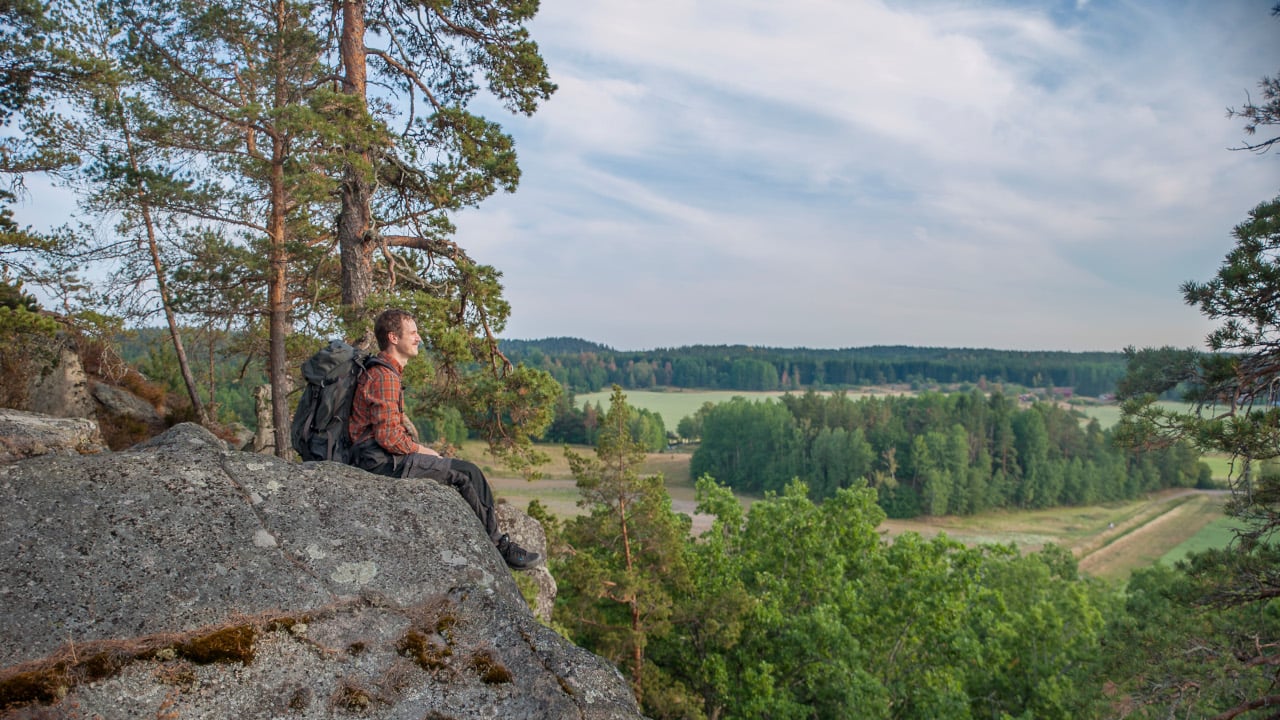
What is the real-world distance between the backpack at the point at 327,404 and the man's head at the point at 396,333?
7.5 inches

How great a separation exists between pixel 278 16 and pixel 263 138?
135 inches

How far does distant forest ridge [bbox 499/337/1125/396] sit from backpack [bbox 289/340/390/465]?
13258 cm

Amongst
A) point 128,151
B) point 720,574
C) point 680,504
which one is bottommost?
point 680,504

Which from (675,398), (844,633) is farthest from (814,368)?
(844,633)

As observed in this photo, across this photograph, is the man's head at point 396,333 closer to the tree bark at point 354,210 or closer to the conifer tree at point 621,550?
the tree bark at point 354,210

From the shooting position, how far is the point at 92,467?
3936 mm

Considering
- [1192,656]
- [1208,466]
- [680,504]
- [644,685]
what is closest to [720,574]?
[644,685]

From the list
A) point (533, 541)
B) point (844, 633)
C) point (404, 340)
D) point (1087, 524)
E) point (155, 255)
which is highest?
point (155, 255)

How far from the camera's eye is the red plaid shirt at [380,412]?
5.12m

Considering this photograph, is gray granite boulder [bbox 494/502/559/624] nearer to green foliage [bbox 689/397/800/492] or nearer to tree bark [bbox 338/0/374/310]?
tree bark [bbox 338/0/374/310]

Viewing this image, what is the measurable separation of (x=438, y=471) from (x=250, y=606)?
1.84m

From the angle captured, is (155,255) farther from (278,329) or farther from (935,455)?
(935,455)

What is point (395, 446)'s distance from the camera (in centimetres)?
516

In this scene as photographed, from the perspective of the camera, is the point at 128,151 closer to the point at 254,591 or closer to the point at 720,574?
the point at 254,591
